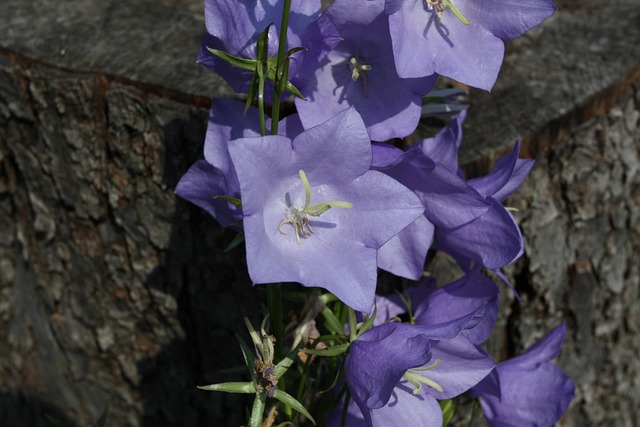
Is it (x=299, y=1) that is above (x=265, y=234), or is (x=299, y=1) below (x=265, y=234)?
above

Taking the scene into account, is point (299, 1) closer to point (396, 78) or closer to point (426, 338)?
point (396, 78)

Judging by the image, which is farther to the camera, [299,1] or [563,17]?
[563,17]

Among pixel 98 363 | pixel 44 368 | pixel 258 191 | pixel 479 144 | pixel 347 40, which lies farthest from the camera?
pixel 44 368

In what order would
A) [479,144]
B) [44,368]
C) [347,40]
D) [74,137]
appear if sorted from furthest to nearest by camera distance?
[44,368] < [74,137] < [479,144] < [347,40]

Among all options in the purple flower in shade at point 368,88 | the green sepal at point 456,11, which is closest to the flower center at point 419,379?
the purple flower in shade at point 368,88

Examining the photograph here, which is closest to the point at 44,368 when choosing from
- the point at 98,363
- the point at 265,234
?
the point at 98,363

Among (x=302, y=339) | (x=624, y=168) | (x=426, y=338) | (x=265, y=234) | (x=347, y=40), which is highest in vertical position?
(x=347, y=40)

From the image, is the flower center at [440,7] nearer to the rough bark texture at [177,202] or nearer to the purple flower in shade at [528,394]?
the rough bark texture at [177,202]
